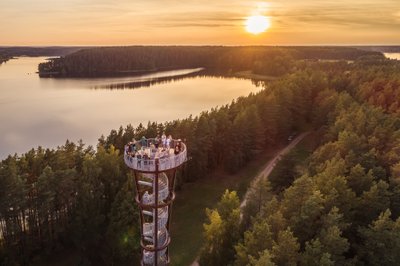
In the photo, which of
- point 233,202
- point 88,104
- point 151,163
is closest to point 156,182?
point 151,163

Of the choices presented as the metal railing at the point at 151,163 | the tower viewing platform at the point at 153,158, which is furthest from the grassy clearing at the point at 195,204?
the metal railing at the point at 151,163

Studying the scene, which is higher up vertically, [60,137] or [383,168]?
[383,168]

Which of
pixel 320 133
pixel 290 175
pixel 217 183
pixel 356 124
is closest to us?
pixel 290 175

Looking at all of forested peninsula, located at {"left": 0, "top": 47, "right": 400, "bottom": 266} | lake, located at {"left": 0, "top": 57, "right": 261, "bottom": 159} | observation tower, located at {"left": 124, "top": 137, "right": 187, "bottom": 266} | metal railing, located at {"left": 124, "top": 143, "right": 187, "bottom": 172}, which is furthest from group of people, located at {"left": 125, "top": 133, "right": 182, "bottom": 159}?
lake, located at {"left": 0, "top": 57, "right": 261, "bottom": 159}

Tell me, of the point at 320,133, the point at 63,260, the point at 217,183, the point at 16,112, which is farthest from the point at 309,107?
the point at 16,112

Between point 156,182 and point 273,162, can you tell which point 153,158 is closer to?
point 156,182

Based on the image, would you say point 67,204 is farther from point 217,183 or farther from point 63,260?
point 217,183

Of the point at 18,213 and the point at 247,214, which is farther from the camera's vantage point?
the point at 18,213

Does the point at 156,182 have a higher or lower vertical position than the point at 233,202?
higher
